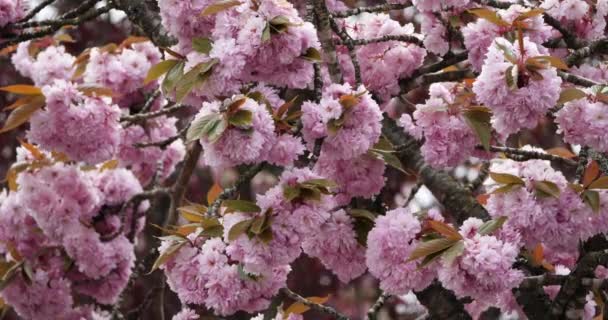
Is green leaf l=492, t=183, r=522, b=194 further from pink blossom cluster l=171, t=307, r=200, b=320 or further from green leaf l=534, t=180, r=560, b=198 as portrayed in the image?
pink blossom cluster l=171, t=307, r=200, b=320

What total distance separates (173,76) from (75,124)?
0.87m

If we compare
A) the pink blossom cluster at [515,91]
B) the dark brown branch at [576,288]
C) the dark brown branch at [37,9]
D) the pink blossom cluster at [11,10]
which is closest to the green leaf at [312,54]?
the pink blossom cluster at [515,91]

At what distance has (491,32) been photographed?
2465mm

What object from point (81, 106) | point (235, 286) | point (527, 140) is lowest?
point (527, 140)

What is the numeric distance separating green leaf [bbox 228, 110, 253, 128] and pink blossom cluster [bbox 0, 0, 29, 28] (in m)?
1.56

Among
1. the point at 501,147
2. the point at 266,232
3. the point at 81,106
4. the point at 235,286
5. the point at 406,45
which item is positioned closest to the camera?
the point at 266,232

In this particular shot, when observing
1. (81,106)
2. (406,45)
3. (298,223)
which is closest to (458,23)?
(406,45)

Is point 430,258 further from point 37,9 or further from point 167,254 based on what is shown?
point 37,9

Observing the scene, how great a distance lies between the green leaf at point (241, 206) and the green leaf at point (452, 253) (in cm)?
40

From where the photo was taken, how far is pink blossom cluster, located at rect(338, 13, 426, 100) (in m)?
2.74

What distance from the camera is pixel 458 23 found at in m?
2.59

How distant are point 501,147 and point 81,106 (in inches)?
52.1

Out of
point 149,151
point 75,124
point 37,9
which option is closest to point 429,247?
point 75,124

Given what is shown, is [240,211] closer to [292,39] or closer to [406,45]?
[292,39]
